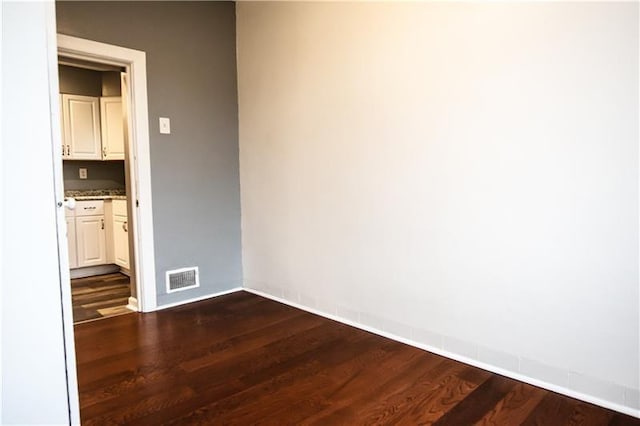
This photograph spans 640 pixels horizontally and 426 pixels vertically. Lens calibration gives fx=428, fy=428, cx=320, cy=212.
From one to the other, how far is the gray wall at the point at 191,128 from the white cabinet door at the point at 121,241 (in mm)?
1358

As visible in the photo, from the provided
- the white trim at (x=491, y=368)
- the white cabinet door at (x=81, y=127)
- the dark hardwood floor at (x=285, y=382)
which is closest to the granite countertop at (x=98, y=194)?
the white cabinet door at (x=81, y=127)

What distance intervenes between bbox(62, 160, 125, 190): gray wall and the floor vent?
7.87ft

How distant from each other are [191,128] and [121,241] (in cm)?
183

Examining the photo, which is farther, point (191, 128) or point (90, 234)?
point (90, 234)

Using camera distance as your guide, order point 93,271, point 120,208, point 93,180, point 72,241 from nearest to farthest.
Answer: point 72,241, point 120,208, point 93,271, point 93,180

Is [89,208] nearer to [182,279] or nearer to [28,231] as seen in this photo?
[182,279]

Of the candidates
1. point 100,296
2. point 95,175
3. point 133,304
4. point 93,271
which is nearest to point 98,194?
point 95,175

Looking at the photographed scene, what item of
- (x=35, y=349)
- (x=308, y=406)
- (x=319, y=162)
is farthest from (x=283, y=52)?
(x=35, y=349)

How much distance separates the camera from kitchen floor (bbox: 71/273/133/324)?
326 centimetres

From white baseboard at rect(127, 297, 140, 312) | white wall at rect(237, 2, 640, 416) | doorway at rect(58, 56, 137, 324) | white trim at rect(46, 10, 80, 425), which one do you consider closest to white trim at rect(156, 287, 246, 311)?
white baseboard at rect(127, 297, 140, 312)

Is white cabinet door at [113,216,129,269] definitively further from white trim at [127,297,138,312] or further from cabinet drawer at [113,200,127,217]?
white trim at [127,297,138,312]

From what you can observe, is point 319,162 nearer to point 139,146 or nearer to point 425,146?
point 425,146

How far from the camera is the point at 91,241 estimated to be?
178 inches

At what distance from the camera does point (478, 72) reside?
2.19m
